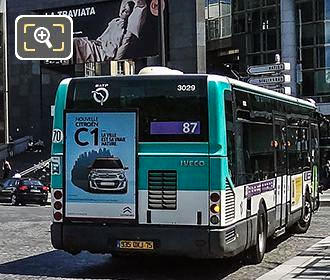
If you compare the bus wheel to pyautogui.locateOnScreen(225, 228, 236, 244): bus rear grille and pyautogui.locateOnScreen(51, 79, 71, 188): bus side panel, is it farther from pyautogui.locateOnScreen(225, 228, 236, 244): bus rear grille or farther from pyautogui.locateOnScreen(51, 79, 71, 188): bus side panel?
pyautogui.locateOnScreen(51, 79, 71, 188): bus side panel

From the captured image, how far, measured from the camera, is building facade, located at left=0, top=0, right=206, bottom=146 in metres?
49.5

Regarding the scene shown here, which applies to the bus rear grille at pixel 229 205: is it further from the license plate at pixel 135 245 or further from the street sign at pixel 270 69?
the street sign at pixel 270 69

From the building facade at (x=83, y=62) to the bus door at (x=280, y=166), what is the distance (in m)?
31.4

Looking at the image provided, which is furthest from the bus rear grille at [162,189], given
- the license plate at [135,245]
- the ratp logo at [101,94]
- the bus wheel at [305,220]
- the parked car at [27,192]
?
the parked car at [27,192]

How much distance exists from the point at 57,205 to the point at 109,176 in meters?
0.91

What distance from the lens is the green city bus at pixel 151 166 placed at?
10.3 meters

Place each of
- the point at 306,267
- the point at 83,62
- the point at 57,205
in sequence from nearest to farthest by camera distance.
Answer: the point at 57,205 < the point at 306,267 < the point at 83,62

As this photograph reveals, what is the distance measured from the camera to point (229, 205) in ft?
34.3

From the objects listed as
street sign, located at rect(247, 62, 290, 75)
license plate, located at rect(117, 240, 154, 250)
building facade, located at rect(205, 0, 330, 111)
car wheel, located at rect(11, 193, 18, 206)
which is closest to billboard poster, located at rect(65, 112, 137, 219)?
license plate, located at rect(117, 240, 154, 250)

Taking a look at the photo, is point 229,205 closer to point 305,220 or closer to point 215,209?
point 215,209

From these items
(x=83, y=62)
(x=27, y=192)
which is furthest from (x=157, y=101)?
(x=83, y=62)

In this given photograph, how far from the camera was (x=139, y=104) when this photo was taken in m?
10.7

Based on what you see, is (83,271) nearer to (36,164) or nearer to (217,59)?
(36,164)

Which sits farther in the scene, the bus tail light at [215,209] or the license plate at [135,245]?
the license plate at [135,245]
